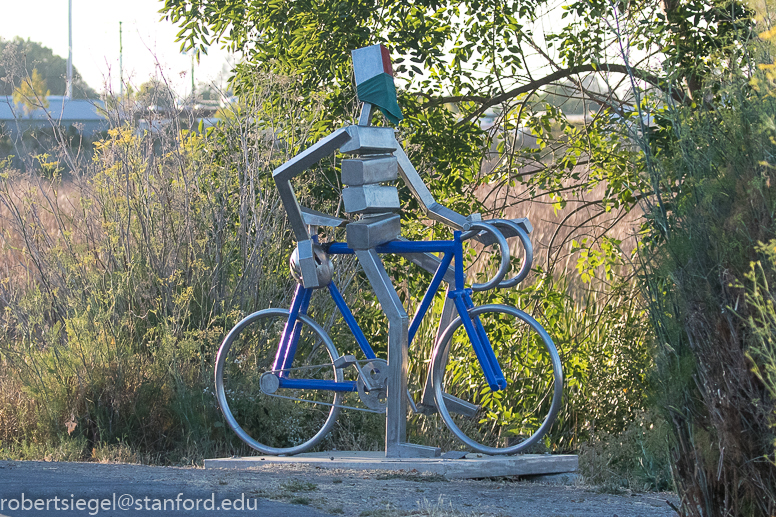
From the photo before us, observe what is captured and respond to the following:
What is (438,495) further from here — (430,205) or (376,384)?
(430,205)

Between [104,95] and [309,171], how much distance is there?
1.46 metres

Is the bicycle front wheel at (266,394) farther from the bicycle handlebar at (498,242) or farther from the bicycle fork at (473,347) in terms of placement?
the bicycle handlebar at (498,242)

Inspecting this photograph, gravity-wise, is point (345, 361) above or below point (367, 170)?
below

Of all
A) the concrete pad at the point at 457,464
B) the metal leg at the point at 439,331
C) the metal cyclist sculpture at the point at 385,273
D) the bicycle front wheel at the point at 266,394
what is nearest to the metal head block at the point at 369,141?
the metal cyclist sculpture at the point at 385,273

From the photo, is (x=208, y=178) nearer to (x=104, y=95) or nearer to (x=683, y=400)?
(x=104, y=95)

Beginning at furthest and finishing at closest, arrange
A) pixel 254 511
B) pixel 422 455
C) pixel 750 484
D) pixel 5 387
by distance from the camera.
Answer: pixel 5 387
pixel 422 455
pixel 254 511
pixel 750 484

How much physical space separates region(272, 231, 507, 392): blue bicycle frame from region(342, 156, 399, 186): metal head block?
0.33 m

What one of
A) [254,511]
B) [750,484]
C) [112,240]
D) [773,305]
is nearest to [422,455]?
[254,511]

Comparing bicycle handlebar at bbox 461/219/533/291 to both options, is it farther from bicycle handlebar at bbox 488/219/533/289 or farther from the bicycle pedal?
the bicycle pedal

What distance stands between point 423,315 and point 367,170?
748mm

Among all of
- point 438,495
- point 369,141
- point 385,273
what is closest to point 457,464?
point 438,495

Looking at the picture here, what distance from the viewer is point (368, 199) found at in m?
3.89

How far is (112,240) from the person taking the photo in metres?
5.26

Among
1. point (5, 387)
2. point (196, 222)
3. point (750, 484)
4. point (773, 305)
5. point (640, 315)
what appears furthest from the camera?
point (640, 315)
